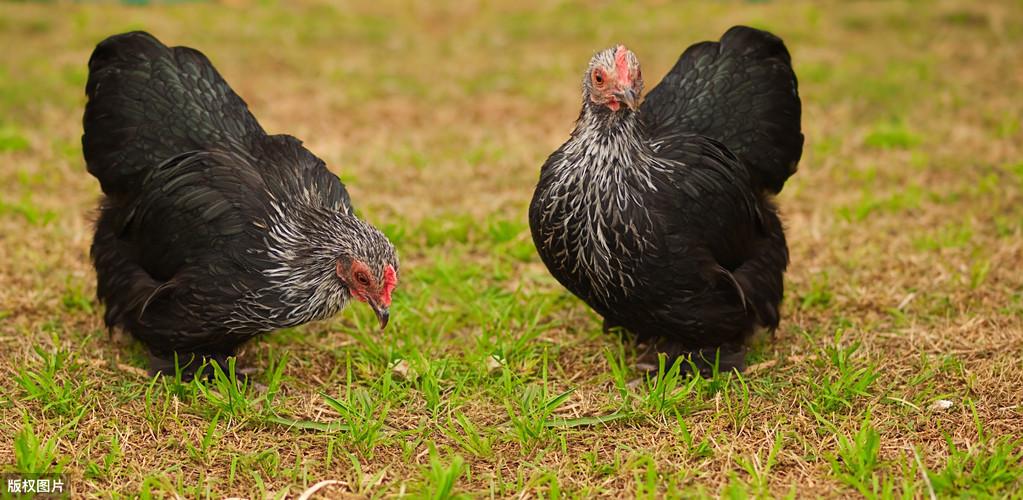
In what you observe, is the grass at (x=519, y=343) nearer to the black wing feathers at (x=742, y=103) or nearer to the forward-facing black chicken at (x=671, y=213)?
the forward-facing black chicken at (x=671, y=213)

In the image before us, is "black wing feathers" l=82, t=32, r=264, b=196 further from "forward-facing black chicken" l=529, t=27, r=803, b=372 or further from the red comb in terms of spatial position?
the red comb

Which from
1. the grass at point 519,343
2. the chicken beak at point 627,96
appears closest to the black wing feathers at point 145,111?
the grass at point 519,343

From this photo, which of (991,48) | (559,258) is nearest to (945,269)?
(559,258)

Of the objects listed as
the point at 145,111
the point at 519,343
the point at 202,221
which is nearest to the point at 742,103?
the point at 519,343

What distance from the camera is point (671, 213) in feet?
12.0

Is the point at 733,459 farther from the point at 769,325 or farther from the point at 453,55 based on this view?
the point at 453,55

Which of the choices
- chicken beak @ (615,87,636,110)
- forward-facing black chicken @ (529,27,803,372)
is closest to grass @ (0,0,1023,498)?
forward-facing black chicken @ (529,27,803,372)

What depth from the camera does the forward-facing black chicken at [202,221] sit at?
145 inches

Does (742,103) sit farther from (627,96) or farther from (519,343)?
(519,343)

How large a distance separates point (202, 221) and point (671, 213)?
1956 millimetres

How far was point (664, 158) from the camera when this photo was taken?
3.81m

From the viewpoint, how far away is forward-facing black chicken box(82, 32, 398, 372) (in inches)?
145

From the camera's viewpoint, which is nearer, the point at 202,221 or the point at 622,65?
the point at 622,65

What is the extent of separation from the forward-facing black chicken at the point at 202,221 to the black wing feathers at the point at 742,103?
1.59 m
